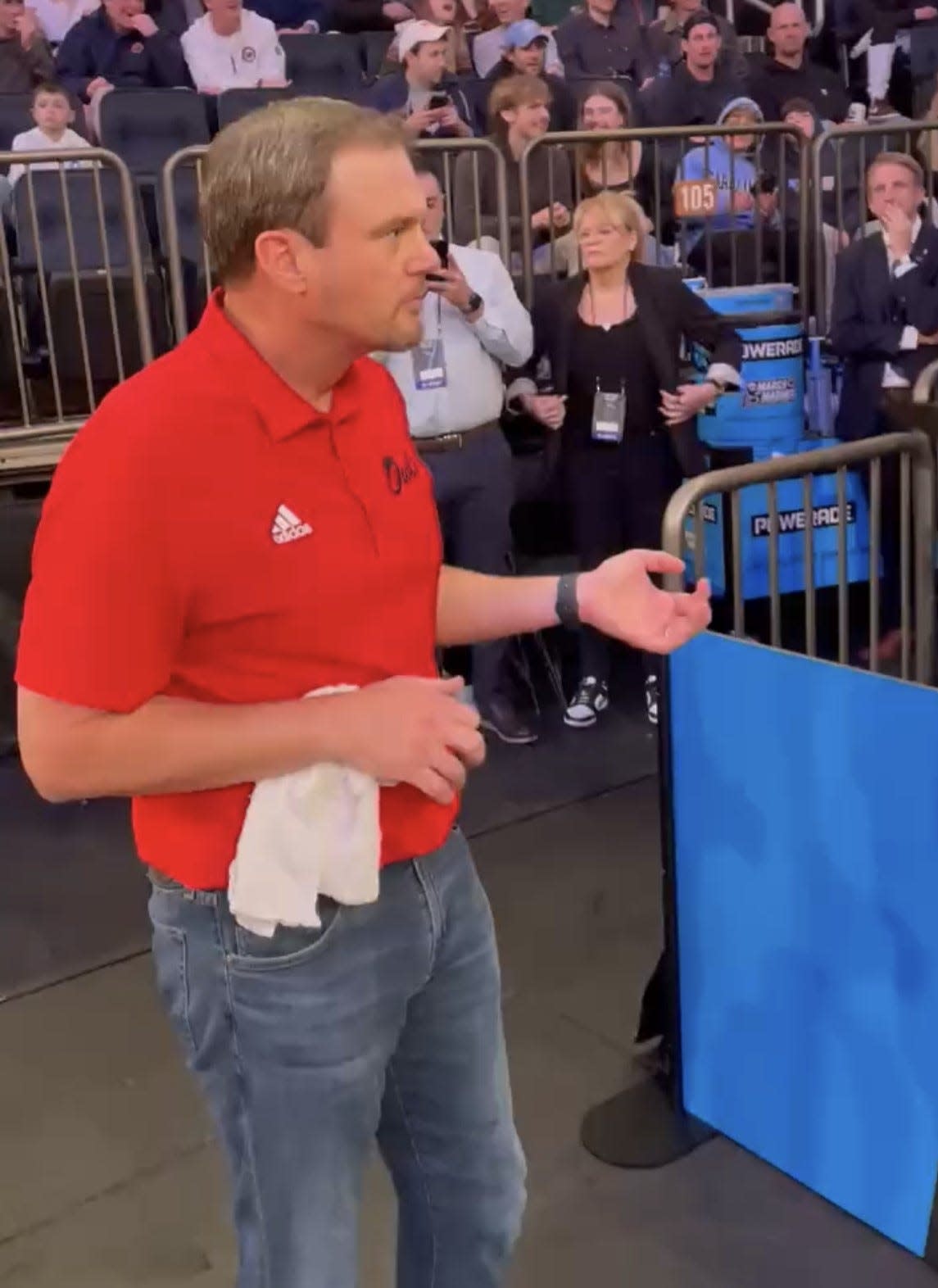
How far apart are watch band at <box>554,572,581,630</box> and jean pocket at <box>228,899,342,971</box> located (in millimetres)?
457

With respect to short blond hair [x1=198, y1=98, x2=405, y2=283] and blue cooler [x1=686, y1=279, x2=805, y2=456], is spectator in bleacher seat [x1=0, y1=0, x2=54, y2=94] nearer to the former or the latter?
blue cooler [x1=686, y1=279, x2=805, y2=456]

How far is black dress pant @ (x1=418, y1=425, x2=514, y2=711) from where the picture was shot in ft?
15.7

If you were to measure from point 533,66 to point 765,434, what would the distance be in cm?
310

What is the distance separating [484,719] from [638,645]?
352 cm

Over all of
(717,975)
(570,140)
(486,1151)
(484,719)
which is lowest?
(484,719)

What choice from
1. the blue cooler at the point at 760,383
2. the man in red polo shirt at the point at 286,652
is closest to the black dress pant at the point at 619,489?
the blue cooler at the point at 760,383

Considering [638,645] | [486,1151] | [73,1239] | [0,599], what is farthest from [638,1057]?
[0,599]

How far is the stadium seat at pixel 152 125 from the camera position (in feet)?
22.6

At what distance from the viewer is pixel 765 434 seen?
5672mm

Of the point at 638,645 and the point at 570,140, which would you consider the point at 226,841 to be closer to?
the point at 638,645

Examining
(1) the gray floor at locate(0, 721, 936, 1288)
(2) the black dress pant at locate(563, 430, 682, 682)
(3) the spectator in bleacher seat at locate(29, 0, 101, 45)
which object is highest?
(3) the spectator in bleacher seat at locate(29, 0, 101, 45)

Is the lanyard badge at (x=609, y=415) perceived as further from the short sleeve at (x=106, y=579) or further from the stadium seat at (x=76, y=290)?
the short sleeve at (x=106, y=579)

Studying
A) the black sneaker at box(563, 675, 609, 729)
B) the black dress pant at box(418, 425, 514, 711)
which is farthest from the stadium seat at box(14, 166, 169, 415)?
the black sneaker at box(563, 675, 609, 729)

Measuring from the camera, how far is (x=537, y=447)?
561cm
